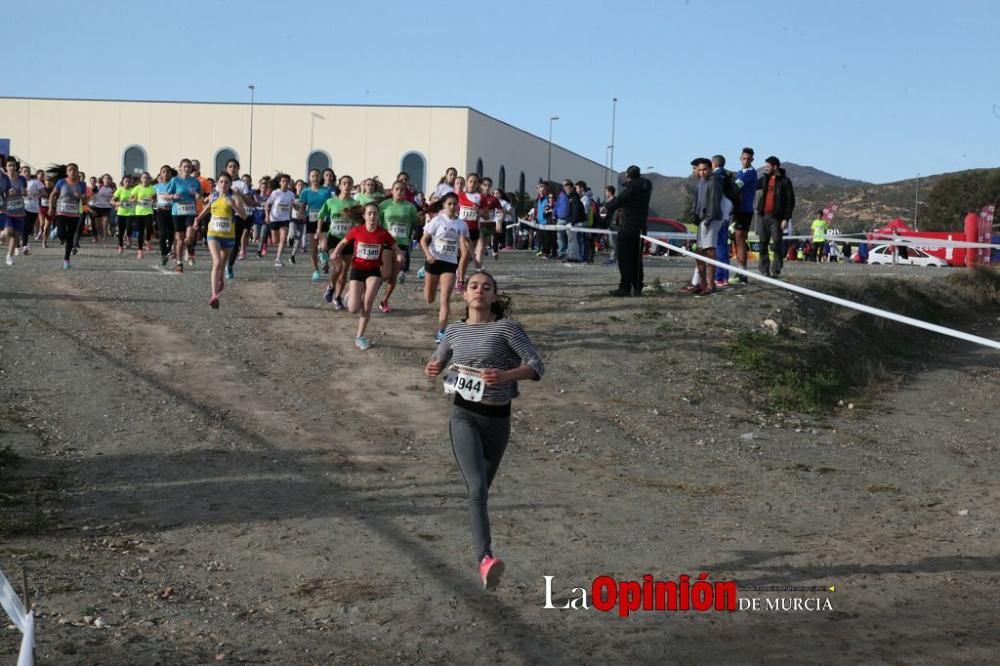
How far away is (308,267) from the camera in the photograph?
23.0 meters

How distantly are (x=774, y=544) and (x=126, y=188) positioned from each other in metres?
18.6

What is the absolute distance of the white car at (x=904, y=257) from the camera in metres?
41.2

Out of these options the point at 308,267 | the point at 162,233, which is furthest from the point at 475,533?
the point at 308,267

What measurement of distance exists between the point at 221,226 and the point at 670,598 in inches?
418

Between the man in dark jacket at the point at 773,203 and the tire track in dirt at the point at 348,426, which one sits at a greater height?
the man in dark jacket at the point at 773,203

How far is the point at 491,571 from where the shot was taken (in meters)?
6.50

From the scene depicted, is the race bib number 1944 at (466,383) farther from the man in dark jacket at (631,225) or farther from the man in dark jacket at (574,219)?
the man in dark jacket at (574,219)

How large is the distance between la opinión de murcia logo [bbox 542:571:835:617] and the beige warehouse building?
58.2 m

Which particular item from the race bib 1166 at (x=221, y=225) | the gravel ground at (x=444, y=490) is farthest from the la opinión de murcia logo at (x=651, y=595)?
the race bib 1166 at (x=221, y=225)

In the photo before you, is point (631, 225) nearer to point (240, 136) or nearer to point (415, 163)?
point (415, 163)

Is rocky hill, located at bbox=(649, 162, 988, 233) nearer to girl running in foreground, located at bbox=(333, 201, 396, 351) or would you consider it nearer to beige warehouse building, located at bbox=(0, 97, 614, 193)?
beige warehouse building, located at bbox=(0, 97, 614, 193)

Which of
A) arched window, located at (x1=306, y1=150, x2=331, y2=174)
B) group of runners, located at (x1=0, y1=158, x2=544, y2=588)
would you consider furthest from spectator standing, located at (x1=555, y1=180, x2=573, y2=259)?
arched window, located at (x1=306, y1=150, x2=331, y2=174)

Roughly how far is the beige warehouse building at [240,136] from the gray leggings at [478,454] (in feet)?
190

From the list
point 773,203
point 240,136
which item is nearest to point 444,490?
point 773,203
